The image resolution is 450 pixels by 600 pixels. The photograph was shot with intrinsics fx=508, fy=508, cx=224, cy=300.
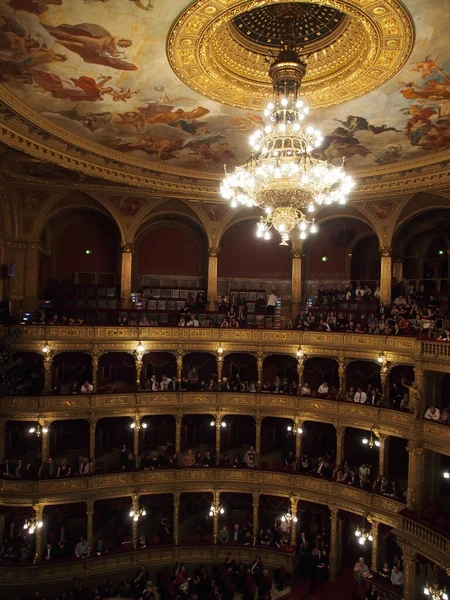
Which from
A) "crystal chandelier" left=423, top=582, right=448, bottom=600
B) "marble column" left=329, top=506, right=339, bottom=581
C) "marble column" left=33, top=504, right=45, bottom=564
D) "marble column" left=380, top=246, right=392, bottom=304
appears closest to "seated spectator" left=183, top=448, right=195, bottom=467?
"marble column" left=33, top=504, right=45, bottom=564

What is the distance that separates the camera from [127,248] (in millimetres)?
22047

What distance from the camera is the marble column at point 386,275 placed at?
21438mm

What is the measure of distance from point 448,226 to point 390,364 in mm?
Answer: 7034

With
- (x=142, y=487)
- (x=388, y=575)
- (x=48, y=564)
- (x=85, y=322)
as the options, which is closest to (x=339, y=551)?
(x=388, y=575)

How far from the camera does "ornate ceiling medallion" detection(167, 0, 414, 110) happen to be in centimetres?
988

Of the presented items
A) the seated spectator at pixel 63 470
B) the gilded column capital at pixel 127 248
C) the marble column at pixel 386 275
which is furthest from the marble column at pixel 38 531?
the marble column at pixel 386 275

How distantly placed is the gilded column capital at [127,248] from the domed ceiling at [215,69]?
6.31 meters

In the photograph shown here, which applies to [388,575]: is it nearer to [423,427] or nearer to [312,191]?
[423,427]

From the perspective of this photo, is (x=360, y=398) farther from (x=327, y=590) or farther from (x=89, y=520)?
(x=89, y=520)

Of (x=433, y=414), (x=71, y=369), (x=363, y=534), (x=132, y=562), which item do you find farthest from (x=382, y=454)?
(x=71, y=369)

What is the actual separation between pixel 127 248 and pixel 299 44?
41.1 feet

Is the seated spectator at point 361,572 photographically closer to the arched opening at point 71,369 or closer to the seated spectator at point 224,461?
the seated spectator at point 224,461

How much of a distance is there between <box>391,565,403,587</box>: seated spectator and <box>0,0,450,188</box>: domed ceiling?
13.3 metres

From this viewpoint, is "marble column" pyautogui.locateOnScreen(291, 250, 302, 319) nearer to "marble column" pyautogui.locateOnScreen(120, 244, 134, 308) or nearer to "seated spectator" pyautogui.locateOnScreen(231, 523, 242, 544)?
"marble column" pyautogui.locateOnScreen(120, 244, 134, 308)
